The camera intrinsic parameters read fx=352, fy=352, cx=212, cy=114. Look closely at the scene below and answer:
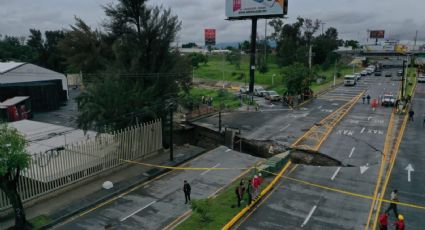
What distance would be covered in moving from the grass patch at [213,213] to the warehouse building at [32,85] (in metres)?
36.5

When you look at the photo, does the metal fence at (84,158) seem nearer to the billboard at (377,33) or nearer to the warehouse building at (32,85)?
the warehouse building at (32,85)

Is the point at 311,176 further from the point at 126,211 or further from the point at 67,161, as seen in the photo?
the point at 67,161

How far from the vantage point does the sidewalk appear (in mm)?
18938

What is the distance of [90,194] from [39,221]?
3.81m

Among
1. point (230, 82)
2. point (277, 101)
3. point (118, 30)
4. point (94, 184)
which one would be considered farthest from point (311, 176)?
point (230, 82)

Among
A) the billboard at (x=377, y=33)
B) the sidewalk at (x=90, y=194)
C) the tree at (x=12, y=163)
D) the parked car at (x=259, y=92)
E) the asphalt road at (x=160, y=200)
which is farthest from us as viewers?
the billboard at (x=377, y=33)

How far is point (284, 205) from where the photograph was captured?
63.9 feet

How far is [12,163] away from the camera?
16.2 meters

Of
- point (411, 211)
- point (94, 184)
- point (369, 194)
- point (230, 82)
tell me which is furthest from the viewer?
point (230, 82)

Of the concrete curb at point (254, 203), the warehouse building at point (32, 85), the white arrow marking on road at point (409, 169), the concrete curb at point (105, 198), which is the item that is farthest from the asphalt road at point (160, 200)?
the warehouse building at point (32, 85)

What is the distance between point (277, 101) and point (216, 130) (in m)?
20.8

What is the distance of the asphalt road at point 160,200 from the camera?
59.6 ft

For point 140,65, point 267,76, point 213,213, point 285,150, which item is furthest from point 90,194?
point 267,76

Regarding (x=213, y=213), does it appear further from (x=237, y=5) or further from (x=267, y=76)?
(x=267, y=76)
